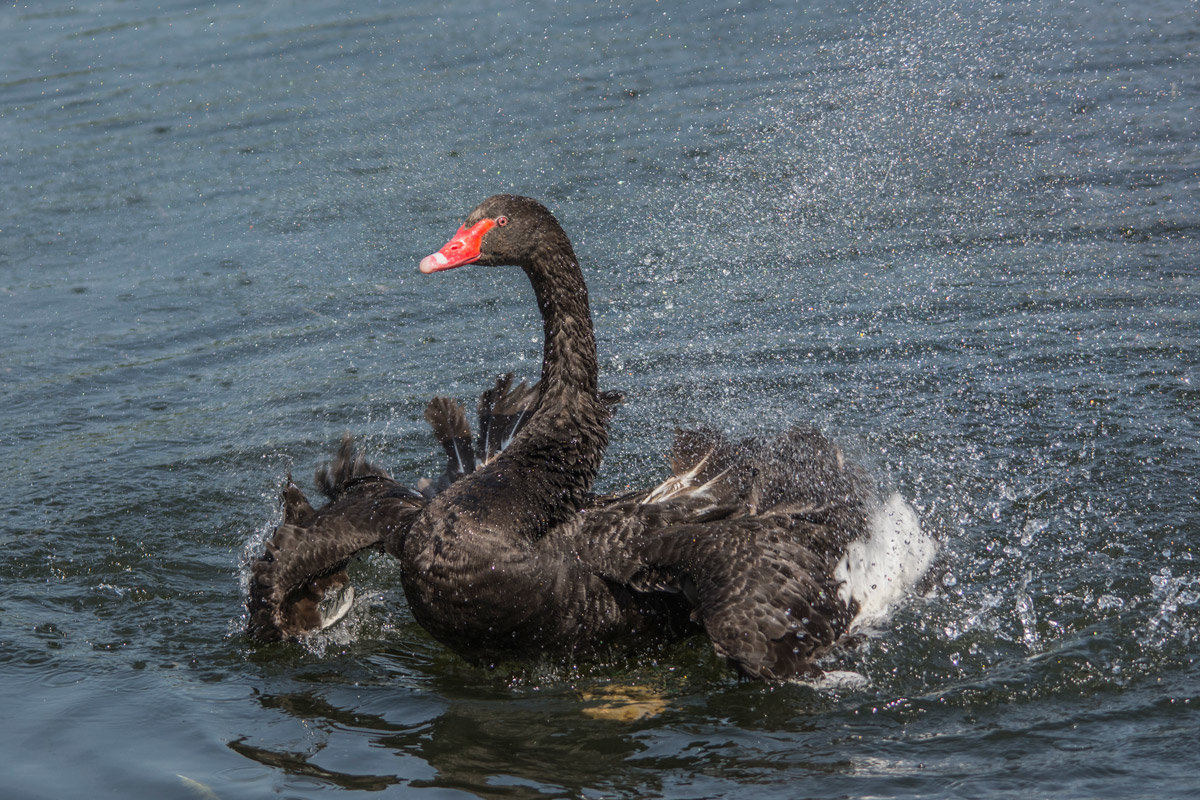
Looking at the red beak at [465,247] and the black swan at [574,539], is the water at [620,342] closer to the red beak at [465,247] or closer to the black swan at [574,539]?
the black swan at [574,539]

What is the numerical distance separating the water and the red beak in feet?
5.87

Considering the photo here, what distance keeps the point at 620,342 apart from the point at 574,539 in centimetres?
314

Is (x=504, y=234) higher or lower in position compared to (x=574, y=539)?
higher

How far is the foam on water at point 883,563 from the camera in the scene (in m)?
5.65

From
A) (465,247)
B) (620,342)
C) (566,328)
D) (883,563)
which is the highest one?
(465,247)

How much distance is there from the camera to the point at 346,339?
859 centimetres

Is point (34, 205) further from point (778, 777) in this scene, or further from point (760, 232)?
point (778, 777)

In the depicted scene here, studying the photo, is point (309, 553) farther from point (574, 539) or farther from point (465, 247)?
point (465, 247)

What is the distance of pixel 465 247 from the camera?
5.29 meters

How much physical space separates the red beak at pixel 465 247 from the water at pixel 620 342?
1.79 metres

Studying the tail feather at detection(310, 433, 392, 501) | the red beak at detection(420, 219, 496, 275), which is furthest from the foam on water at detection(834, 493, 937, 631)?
the tail feather at detection(310, 433, 392, 501)

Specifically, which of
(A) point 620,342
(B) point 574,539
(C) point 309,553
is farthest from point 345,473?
(A) point 620,342

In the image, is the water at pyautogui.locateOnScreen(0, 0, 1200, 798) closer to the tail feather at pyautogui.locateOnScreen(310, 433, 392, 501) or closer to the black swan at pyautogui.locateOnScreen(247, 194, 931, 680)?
the black swan at pyautogui.locateOnScreen(247, 194, 931, 680)

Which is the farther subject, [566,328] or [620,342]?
[620,342]
